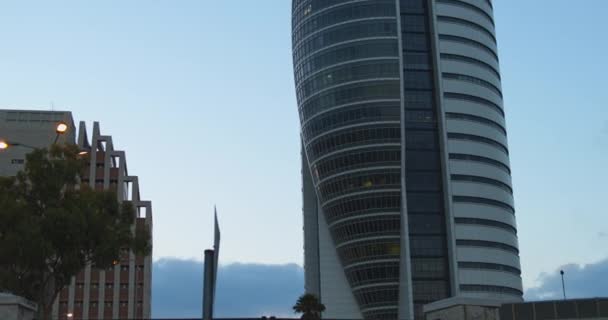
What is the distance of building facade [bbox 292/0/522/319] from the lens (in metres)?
164

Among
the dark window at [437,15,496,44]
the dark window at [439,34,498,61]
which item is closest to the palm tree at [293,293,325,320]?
the dark window at [439,34,498,61]

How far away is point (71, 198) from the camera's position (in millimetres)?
48625

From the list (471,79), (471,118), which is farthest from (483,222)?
(471,79)

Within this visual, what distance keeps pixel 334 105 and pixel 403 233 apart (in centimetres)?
3180

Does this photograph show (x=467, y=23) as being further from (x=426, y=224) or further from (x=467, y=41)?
(x=426, y=224)

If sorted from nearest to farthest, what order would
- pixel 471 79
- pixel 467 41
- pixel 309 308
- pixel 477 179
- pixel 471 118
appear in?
pixel 309 308
pixel 477 179
pixel 471 118
pixel 471 79
pixel 467 41

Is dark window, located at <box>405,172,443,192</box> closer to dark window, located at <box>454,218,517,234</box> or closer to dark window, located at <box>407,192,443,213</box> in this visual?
dark window, located at <box>407,192,443,213</box>

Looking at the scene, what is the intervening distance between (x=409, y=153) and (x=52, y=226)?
5090 inches

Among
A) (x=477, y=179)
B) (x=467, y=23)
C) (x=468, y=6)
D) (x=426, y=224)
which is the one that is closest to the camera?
(x=477, y=179)

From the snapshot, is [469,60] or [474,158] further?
[469,60]

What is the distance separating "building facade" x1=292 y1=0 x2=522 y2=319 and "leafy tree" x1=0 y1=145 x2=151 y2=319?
116564mm

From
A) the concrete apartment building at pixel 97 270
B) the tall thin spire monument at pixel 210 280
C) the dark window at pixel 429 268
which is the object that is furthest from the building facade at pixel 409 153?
the tall thin spire monument at pixel 210 280

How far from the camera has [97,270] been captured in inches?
6137

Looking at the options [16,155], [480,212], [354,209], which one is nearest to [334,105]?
[354,209]
